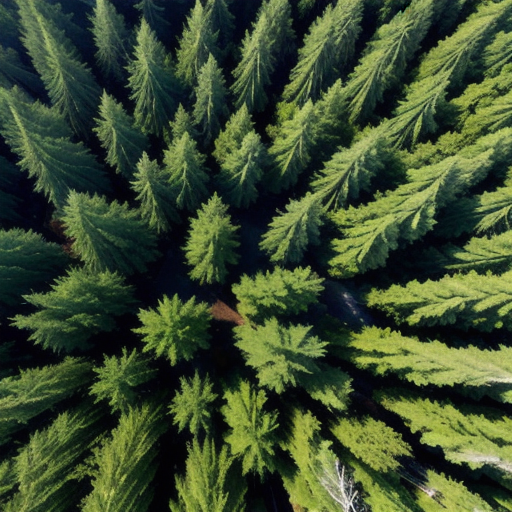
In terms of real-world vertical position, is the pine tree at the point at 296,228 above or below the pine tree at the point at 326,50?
below

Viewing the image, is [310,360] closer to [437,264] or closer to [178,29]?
[437,264]

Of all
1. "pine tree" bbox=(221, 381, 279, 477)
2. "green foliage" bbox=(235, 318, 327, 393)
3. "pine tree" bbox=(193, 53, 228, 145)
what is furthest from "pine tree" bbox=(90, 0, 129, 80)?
"pine tree" bbox=(221, 381, 279, 477)

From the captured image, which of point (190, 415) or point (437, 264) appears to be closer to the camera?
point (190, 415)

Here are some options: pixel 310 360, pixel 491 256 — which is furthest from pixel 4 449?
pixel 491 256

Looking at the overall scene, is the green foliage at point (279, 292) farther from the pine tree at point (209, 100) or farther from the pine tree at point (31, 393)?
the pine tree at point (209, 100)

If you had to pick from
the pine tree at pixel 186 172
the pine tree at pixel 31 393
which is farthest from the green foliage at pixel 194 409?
the pine tree at pixel 186 172

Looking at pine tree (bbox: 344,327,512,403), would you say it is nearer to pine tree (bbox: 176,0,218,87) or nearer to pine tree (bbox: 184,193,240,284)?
pine tree (bbox: 184,193,240,284)

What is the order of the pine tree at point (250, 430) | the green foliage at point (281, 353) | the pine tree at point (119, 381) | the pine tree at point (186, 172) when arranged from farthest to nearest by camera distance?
1. the pine tree at point (186, 172)
2. the pine tree at point (119, 381)
3. the green foliage at point (281, 353)
4. the pine tree at point (250, 430)
